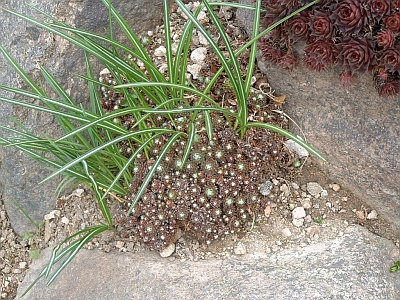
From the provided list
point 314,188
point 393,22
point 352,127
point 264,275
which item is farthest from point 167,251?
point 393,22

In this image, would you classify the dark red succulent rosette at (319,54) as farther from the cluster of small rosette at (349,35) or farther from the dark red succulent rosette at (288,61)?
the dark red succulent rosette at (288,61)

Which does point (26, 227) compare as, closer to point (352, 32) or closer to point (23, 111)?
point (23, 111)

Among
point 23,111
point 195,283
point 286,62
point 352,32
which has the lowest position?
point 195,283

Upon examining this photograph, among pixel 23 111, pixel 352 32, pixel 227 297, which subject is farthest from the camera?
pixel 23 111

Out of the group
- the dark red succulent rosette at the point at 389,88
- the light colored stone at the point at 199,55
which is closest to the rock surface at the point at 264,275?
the dark red succulent rosette at the point at 389,88

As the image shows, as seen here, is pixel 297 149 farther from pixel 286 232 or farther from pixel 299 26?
pixel 299 26

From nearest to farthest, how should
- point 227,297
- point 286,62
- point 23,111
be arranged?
point 227,297 < point 286,62 < point 23,111

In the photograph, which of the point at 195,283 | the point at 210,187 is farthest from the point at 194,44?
the point at 195,283

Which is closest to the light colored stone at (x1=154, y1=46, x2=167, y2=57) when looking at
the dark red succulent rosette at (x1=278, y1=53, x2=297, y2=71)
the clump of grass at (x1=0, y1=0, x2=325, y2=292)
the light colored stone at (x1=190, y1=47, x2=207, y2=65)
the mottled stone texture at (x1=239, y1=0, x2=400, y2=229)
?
the light colored stone at (x1=190, y1=47, x2=207, y2=65)
